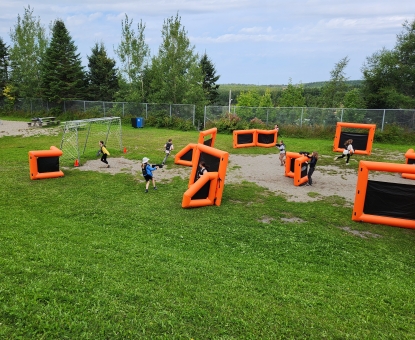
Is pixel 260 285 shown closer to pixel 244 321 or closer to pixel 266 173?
pixel 244 321

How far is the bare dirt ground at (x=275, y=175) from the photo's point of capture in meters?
13.0

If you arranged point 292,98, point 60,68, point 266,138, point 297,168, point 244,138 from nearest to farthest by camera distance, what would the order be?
point 297,168 < point 244,138 < point 266,138 < point 60,68 < point 292,98

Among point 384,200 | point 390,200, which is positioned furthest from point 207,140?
point 390,200

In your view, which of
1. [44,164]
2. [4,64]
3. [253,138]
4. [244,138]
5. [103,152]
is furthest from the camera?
[4,64]

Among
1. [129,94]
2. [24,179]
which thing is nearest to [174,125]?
[129,94]

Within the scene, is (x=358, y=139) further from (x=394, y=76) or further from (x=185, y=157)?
(x=394, y=76)

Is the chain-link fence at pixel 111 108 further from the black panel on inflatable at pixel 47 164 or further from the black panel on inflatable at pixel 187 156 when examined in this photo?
the black panel on inflatable at pixel 47 164

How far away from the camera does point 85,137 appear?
25.1 metres

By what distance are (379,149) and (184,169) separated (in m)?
14.4

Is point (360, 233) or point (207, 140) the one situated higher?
point (207, 140)

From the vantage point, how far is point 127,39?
116ft

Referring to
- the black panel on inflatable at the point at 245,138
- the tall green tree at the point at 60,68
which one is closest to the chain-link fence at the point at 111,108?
the tall green tree at the point at 60,68

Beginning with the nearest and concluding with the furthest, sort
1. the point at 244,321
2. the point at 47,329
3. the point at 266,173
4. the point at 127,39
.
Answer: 1. the point at 47,329
2. the point at 244,321
3. the point at 266,173
4. the point at 127,39

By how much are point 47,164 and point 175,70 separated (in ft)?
75.0
